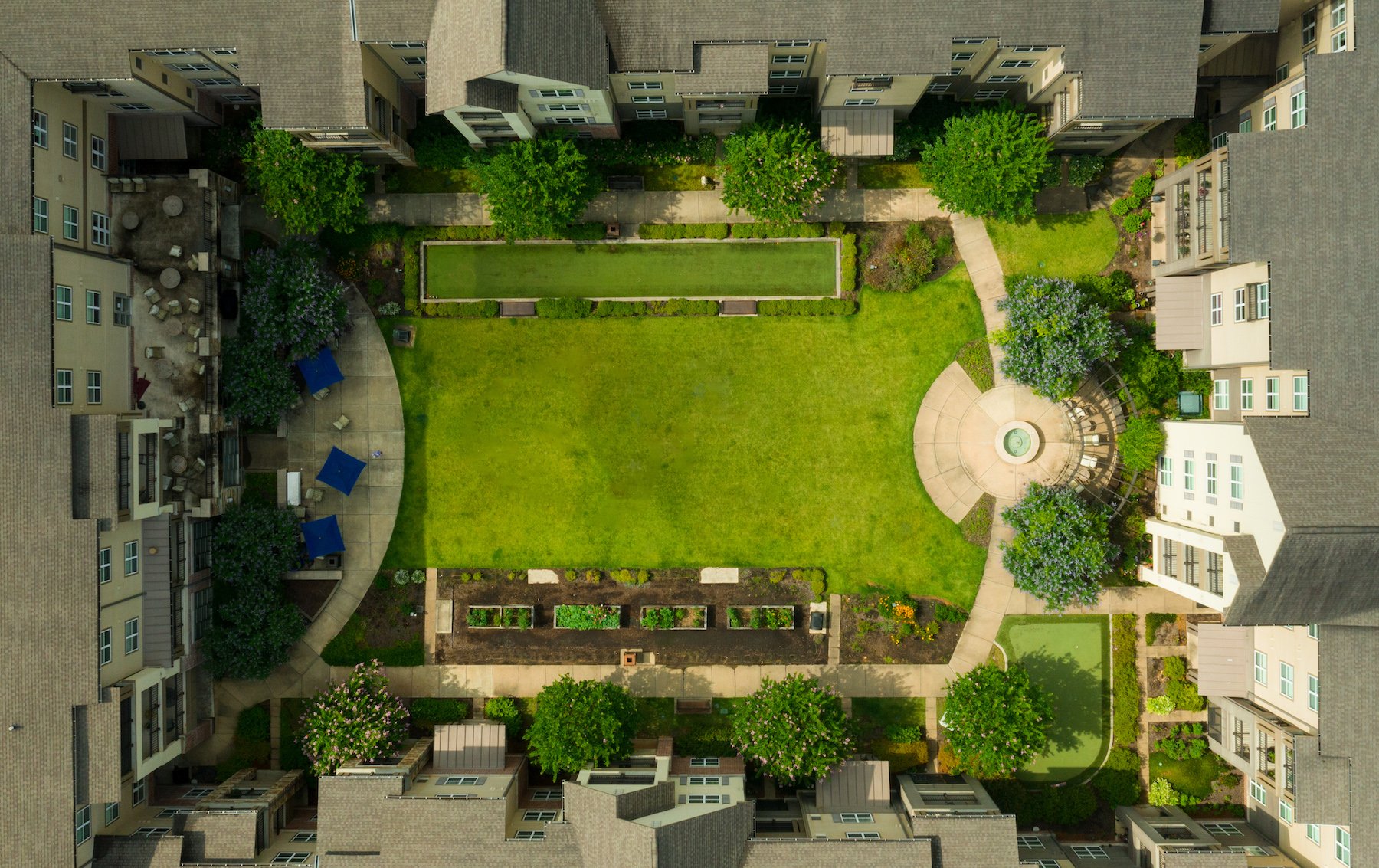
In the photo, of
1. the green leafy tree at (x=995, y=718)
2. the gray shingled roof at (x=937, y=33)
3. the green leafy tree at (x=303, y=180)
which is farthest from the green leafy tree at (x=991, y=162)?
the green leafy tree at (x=303, y=180)

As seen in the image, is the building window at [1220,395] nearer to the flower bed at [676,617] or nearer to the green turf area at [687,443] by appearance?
the green turf area at [687,443]

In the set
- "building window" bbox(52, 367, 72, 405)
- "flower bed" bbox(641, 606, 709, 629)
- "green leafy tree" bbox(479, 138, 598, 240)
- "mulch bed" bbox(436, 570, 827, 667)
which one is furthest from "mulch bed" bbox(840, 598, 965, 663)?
"building window" bbox(52, 367, 72, 405)

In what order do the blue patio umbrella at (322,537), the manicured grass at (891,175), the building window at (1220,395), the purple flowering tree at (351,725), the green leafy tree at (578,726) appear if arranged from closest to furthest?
1. the green leafy tree at (578,726)
2. the building window at (1220,395)
3. the purple flowering tree at (351,725)
4. the manicured grass at (891,175)
5. the blue patio umbrella at (322,537)

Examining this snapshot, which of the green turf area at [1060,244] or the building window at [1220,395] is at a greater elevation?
the green turf area at [1060,244]

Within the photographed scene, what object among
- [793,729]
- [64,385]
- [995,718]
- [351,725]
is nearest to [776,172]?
[793,729]

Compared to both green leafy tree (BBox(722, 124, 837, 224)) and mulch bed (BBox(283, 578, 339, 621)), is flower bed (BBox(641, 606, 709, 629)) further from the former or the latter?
green leafy tree (BBox(722, 124, 837, 224))

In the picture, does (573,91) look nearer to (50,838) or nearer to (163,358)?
(163,358)

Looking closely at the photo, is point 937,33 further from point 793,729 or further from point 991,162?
point 793,729
